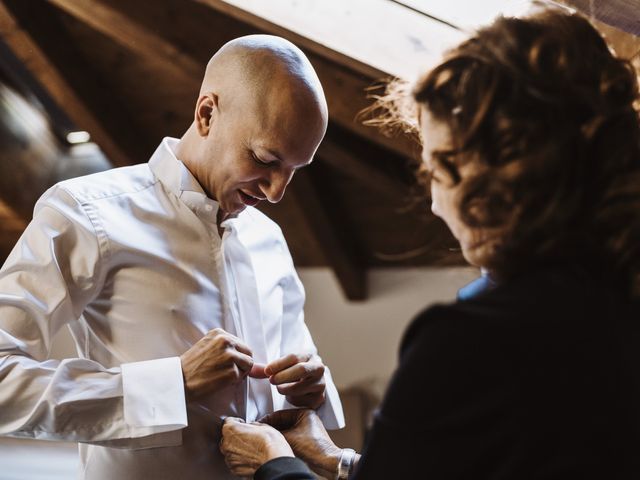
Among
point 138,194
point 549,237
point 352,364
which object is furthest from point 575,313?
point 352,364

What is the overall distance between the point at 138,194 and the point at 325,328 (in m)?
3.94

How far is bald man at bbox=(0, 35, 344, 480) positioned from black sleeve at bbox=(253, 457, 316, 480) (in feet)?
0.74

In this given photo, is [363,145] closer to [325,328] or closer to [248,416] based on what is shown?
[325,328]

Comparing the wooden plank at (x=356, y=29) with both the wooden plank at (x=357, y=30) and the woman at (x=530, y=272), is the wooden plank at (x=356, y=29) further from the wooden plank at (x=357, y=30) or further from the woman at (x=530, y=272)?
the woman at (x=530, y=272)

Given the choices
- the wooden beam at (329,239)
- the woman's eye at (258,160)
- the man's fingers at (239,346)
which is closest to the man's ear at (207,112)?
the woman's eye at (258,160)

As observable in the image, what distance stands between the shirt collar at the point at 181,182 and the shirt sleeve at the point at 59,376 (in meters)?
0.25

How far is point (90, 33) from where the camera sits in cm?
420

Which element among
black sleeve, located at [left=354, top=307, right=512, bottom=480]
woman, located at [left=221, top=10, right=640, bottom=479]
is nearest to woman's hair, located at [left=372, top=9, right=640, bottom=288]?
woman, located at [left=221, top=10, right=640, bottom=479]

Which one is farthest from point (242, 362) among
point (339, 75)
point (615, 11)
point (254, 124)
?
point (339, 75)

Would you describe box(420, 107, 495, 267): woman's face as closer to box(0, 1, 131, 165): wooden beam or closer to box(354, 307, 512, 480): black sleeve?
box(354, 307, 512, 480): black sleeve

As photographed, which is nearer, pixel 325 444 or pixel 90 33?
pixel 325 444

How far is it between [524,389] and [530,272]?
157 millimetres

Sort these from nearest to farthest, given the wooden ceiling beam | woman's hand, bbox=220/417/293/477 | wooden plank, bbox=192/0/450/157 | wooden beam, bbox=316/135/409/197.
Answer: woman's hand, bbox=220/417/293/477, wooden plank, bbox=192/0/450/157, the wooden ceiling beam, wooden beam, bbox=316/135/409/197

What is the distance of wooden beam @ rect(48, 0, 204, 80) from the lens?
3516 millimetres
